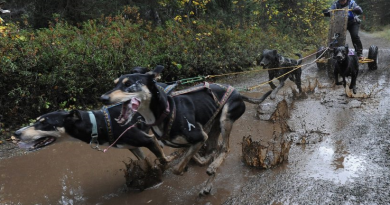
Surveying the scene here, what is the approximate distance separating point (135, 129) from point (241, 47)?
1018 centimetres

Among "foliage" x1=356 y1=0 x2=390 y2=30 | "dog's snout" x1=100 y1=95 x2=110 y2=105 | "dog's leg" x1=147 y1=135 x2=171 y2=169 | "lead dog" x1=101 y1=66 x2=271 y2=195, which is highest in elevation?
"dog's snout" x1=100 y1=95 x2=110 y2=105

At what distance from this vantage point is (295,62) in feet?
29.2

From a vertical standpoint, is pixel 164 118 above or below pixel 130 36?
below

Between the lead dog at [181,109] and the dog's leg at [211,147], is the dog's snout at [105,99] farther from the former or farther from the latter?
the dog's leg at [211,147]

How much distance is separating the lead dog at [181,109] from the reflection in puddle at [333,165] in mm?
1369

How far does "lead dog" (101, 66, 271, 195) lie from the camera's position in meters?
3.26

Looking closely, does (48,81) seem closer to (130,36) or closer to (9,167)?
(9,167)

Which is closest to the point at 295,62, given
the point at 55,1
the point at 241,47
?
the point at 241,47

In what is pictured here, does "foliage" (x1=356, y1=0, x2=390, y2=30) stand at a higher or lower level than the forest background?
lower

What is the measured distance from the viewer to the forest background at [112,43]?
22.0ft

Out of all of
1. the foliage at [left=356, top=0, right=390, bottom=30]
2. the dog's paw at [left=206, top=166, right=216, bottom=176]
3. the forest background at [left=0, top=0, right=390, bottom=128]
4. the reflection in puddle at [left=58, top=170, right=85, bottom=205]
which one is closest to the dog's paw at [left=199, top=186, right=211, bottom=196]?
the dog's paw at [left=206, top=166, right=216, bottom=176]

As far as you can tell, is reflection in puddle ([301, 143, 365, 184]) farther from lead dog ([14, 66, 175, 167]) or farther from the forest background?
the forest background

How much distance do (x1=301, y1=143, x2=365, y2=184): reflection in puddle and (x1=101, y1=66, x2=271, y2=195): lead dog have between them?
4.49 ft

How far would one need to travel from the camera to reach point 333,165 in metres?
4.59
